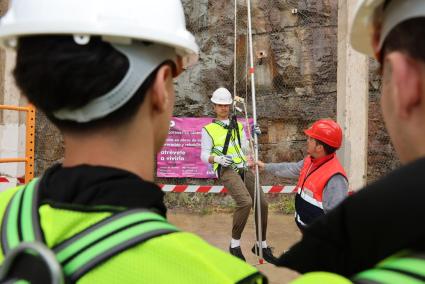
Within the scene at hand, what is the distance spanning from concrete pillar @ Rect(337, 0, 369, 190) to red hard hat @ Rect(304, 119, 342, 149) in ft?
2.02

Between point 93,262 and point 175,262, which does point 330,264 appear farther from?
point 93,262

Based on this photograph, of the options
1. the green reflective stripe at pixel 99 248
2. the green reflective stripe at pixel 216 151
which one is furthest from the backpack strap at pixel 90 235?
the green reflective stripe at pixel 216 151

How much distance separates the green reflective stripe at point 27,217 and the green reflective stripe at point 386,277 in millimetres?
513

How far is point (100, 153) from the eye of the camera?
91 centimetres

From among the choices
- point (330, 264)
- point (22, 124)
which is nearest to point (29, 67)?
point (330, 264)

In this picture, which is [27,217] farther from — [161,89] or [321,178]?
[321,178]

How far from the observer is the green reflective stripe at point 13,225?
2.56 feet

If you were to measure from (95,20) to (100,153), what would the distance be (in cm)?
25

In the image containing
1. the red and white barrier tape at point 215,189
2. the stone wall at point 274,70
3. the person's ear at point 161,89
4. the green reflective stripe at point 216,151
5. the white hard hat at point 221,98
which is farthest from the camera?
the stone wall at point 274,70

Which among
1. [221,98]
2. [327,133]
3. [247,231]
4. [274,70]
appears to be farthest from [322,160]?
[274,70]

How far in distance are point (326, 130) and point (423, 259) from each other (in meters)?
3.43

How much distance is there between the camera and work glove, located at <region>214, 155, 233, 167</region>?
18.2ft

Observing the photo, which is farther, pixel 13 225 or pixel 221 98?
pixel 221 98

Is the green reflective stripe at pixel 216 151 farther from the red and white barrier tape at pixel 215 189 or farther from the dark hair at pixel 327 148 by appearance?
the dark hair at pixel 327 148
